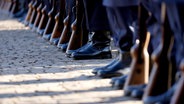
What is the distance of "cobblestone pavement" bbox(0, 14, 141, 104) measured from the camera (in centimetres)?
457

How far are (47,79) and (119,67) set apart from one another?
2.19ft

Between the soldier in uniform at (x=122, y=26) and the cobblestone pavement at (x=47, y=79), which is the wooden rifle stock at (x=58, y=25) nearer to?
the cobblestone pavement at (x=47, y=79)

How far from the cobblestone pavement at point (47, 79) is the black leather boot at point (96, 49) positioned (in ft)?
0.29

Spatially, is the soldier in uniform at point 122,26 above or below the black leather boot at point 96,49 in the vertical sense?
above

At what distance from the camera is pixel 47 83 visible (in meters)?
5.28

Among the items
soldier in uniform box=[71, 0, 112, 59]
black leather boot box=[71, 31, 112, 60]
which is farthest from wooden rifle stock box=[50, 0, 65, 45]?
black leather boot box=[71, 31, 112, 60]

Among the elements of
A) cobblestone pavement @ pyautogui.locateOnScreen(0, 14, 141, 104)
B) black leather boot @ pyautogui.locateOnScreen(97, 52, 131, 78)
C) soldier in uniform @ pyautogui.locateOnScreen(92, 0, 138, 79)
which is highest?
soldier in uniform @ pyautogui.locateOnScreen(92, 0, 138, 79)

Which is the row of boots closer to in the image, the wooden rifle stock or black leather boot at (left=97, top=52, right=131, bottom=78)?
black leather boot at (left=97, top=52, right=131, bottom=78)

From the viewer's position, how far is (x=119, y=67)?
516cm

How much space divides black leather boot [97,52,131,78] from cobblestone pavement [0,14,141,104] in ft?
0.21

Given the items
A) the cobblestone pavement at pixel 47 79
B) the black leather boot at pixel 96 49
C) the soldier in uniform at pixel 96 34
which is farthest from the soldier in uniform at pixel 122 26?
the black leather boot at pixel 96 49

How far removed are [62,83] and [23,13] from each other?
8752 mm

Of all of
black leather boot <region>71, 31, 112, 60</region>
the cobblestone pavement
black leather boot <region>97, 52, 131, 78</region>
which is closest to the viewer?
the cobblestone pavement

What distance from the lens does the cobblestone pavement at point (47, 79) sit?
457cm
